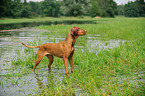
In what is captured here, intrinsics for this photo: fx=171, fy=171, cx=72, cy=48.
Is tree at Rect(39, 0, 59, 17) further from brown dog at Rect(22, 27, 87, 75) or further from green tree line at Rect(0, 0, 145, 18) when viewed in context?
brown dog at Rect(22, 27, 87, 75)

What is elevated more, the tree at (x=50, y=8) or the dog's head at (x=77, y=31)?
the tree at (x=50, y=8)

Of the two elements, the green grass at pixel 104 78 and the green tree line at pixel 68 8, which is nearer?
the green grass at pixel 104 78

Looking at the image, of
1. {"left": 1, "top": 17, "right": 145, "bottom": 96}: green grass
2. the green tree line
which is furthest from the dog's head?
the green tree line

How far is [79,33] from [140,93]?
2775mm

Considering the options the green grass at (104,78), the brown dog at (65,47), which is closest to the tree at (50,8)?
the green grass at (104,78)

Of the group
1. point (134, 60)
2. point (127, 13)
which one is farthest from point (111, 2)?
point (134, 60)

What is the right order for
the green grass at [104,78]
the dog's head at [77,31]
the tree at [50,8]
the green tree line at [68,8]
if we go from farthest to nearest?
1. the tree at [50,8]
2. the green tree line at [68,8]
3. the dog's head at [77,31]
4. the green grass at [104,78]

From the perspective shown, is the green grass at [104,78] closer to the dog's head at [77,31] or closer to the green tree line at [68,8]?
the dog's head at [77,31]

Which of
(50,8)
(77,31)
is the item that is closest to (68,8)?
(50,8)

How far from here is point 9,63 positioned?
8.02 m

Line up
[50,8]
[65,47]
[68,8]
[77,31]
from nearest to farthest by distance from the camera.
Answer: [77,31] < [65,47] < [68,8] < [50,8]

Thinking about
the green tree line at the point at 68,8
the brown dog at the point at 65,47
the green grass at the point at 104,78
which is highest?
the green tree line at the point at 68,8

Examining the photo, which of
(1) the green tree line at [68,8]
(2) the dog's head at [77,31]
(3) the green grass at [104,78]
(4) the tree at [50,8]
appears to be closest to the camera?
(3) the green grass at [104,78]

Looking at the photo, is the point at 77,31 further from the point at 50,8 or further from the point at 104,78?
the point at 50,8
